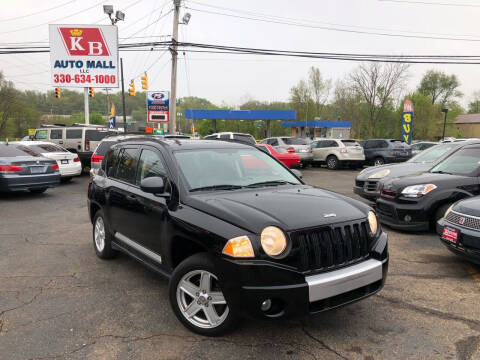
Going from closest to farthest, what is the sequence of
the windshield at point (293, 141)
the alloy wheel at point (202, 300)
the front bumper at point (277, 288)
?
the front bumper at point (277, 288) < the alloy wheel at point (202, 300) < the windshield at point (293, 141)

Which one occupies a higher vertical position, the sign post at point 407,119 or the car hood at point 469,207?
the sign post at point 407,119

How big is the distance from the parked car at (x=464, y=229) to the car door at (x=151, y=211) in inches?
135

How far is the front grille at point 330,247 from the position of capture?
271cm

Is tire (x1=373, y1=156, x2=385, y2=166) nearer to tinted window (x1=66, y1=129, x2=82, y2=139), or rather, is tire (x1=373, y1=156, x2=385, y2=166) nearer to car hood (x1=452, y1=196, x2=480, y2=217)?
tinted window (x1=66, y1=129, x2=82, y2=139)

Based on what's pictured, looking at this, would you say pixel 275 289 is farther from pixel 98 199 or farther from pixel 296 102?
pixel 296 102

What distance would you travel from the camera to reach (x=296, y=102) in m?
71.0

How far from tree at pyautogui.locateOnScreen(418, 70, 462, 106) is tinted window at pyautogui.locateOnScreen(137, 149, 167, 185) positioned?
3316 inches

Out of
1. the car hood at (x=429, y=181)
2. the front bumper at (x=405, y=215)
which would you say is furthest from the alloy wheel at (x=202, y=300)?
the car hood at (x=429, y=181)

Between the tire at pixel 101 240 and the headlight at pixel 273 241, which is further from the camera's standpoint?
the tire at pixel 101 240

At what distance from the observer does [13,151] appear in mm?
10141

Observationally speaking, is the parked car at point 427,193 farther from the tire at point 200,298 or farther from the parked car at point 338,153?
the parked car at point 338,153

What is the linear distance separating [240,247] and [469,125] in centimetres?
10155

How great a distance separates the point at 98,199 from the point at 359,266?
3668 millimetres

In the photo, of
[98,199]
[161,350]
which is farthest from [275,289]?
[98,199]
